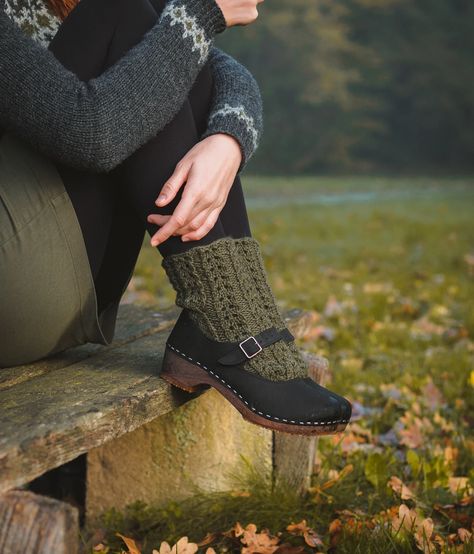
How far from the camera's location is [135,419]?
124 cm

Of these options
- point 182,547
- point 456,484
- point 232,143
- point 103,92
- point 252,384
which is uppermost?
point 103,92

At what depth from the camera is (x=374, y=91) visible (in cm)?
3198

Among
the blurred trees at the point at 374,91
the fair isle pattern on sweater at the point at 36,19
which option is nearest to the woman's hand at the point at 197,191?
the fair isle pattern on sweater at the point at 36,19

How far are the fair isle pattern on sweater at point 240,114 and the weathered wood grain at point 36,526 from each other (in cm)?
84

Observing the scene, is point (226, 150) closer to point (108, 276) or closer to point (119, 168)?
point (119, 168)

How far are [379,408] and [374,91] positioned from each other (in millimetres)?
31127

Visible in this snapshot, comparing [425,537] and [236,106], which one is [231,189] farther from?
[425,537]

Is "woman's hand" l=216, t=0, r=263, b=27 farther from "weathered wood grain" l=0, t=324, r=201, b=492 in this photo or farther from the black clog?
"weathered wood grain" l=0, t=324, r=201, b=492

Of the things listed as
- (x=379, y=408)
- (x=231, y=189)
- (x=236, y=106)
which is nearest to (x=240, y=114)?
(x=236, y=106)

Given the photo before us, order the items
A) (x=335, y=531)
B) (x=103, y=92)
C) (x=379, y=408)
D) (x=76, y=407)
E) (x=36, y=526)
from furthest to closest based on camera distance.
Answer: (x=379, y=408) → (x=335, y=531) → (x=103, y=92) → (x=76, y=407) → (x=36, y=526)

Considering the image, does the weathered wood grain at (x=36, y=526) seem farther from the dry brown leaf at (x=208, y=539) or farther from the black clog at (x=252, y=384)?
the dry brown leaf at (x=208, y=539)

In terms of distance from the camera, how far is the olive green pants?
49.2 inches

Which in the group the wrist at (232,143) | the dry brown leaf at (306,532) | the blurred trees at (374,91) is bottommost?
the blurred trees at (374,91)

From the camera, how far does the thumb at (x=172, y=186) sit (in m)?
1.31
